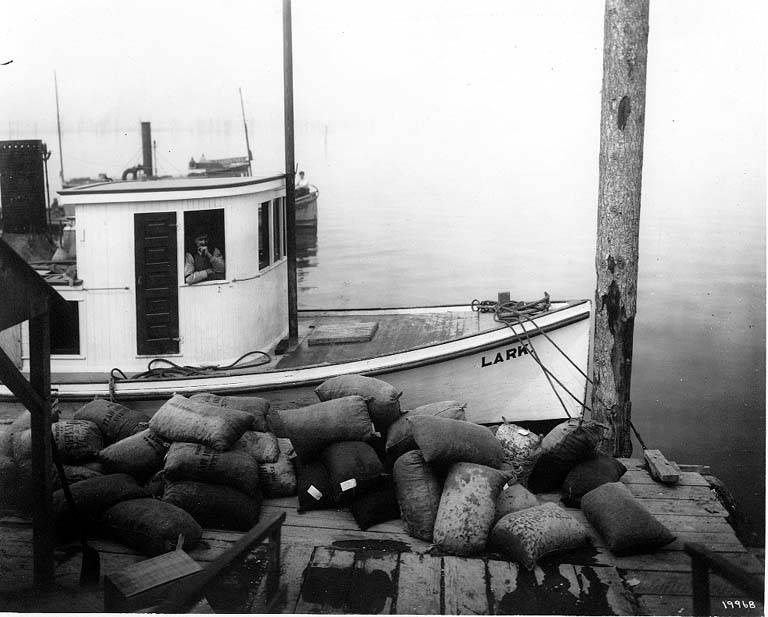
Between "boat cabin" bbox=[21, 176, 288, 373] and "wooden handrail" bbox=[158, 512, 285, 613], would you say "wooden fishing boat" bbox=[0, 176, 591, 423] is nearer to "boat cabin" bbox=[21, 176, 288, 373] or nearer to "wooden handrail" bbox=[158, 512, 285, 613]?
"boat cabin" bbox=[21, 176, 288, 373]

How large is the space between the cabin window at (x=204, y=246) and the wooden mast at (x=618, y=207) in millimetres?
3517

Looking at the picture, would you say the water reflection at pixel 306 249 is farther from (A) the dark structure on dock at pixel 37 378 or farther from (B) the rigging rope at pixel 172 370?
(A) the dark structure on dock at pixel 37 378

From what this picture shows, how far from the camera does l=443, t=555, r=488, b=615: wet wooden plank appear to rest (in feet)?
12.9

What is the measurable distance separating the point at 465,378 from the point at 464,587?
12.0 ft

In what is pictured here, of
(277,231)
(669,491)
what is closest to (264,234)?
(277,231)

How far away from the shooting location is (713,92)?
7.74 metres

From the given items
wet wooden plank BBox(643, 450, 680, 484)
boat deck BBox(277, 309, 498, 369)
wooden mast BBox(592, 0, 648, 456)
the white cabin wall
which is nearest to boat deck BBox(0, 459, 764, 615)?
wet wooden plank BBox(643, 450, 680, 484)

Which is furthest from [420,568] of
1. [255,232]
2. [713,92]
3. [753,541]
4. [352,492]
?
[713,92]

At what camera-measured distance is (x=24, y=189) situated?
9961 mm

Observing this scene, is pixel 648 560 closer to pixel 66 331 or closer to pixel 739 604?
pixel 739 604

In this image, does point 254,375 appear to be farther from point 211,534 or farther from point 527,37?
point 527,37

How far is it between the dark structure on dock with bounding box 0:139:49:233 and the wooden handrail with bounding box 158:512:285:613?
7.44 m

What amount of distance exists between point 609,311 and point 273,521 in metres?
3.31

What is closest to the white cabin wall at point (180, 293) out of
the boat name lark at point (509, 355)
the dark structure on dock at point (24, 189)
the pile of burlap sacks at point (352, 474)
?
the pile of burlap sacks at point (352, 474)
